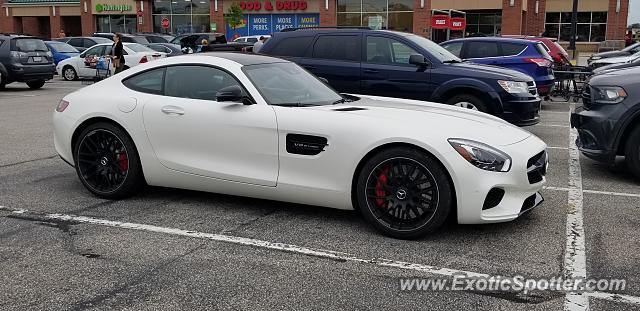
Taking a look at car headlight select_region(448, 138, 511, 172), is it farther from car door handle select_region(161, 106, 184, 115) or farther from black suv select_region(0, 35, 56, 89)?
black suv select_region(0, 35, 56, 89)

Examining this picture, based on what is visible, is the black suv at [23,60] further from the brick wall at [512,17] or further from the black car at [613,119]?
the brick wall at [512,17]

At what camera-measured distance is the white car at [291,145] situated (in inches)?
179

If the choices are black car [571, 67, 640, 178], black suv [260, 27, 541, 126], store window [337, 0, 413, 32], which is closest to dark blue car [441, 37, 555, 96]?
black suv [260, 27, 541, 126]

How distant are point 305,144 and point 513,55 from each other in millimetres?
9739

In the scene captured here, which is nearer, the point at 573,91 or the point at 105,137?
the point at 105,137

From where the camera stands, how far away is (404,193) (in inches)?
181

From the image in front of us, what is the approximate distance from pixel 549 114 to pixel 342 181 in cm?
962

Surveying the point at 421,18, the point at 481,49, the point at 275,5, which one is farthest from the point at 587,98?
the point at 275,5

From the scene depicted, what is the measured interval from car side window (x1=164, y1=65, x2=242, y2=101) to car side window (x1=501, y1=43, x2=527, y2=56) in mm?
9517

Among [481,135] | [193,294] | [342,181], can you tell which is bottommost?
[193,294]

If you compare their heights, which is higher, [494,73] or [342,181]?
[494,73]

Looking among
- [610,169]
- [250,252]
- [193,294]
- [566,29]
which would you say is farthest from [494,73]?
[566,29]

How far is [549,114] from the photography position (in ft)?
43.0

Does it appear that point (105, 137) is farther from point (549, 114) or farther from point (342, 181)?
point (549, 114)
